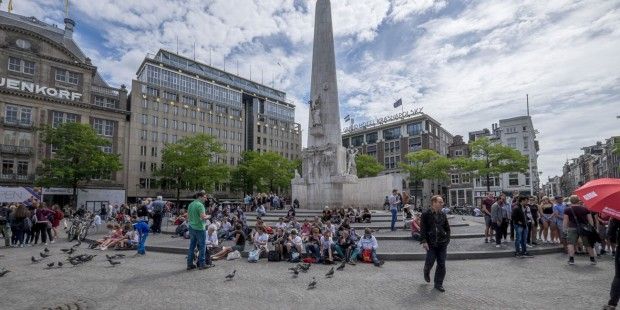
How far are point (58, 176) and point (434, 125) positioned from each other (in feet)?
214

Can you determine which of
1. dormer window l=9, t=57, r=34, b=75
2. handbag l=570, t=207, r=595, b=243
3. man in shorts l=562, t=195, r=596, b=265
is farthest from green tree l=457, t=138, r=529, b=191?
dormer window l=9, t=57, r=34, b=75

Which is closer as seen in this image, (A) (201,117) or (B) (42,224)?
(B) (42,224)

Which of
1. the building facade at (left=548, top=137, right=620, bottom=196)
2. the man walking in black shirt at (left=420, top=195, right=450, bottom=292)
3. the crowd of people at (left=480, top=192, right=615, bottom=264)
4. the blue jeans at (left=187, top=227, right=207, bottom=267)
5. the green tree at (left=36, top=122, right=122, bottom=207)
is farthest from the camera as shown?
the building facade at (left=548, top=137, right=620, bottom=196)

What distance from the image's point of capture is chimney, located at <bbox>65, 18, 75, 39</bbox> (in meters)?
55.2

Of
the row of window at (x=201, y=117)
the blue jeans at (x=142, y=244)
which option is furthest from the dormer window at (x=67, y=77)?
the blue jeans at (x=142, y=244)

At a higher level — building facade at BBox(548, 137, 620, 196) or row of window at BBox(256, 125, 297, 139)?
row of window at BBox(256, 125, 297, 139)

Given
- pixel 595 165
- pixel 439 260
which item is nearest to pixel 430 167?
pixel 439 260

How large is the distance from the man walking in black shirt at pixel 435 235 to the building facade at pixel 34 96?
46552 mm

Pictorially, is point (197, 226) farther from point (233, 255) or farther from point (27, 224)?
point (27, 224)

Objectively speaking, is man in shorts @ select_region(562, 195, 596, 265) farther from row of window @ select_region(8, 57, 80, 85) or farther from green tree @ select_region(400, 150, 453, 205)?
row of window @ select_region(8, 57, 80, 85)

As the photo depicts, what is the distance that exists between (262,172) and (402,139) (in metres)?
31.6

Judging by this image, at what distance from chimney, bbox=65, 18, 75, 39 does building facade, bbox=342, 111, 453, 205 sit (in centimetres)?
5672

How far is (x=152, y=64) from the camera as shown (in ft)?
206

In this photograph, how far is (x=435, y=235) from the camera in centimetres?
→ 734
